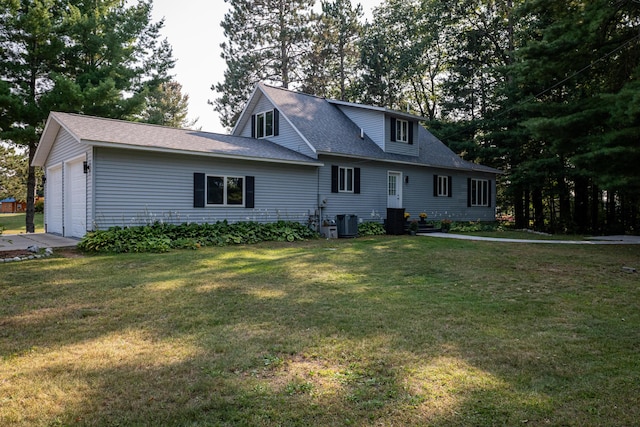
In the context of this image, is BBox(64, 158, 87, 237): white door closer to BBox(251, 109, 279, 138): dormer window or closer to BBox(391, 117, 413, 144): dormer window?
BBox(251, 109, 279, 138): dormer window

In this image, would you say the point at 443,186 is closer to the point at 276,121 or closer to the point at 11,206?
the point at 276,121

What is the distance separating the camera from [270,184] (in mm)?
13867

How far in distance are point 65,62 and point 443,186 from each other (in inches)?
712

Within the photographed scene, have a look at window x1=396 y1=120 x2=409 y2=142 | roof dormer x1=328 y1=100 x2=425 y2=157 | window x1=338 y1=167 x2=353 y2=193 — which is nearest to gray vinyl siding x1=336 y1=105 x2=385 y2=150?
roof dormer x1=328 y1=100 x2=425 y2=157

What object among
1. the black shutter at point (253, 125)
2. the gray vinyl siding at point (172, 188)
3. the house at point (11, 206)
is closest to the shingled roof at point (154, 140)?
the gray vinyl siding at point (172, 188)

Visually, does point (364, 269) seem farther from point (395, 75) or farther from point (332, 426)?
point (395, 75)

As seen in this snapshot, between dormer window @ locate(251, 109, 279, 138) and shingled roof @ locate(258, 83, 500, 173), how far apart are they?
2.00ft

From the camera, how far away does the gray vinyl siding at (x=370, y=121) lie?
17641mm

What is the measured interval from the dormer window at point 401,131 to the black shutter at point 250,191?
24.0ft

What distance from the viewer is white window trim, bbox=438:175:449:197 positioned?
1945cm

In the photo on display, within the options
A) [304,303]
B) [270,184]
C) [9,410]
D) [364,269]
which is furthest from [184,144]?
[9,410]

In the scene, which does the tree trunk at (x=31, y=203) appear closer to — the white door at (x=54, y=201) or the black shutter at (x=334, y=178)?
the white door at (x=54, y=201)

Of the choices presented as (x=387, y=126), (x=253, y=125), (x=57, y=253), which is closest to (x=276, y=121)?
(x=253, y=125)

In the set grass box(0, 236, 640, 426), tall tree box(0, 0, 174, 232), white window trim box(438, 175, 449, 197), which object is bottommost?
grass box(0, 236, 640, 426)
